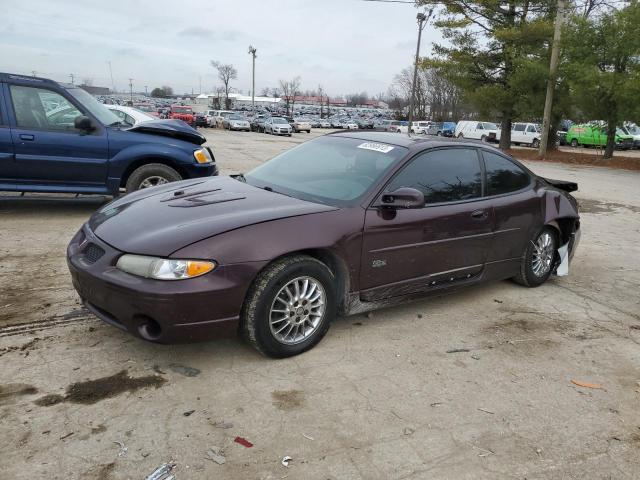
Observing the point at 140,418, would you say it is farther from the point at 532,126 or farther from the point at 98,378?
the point at 532,126

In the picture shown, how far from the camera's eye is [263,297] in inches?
127

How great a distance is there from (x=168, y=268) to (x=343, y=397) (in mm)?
1278

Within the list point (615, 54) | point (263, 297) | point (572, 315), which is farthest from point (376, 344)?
point (615, 54)

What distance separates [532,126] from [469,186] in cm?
3486

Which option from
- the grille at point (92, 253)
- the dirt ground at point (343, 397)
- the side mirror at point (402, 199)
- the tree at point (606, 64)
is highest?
the tree at point (606, 64)

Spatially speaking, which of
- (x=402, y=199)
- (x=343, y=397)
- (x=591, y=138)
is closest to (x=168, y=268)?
(x=343, y=397)

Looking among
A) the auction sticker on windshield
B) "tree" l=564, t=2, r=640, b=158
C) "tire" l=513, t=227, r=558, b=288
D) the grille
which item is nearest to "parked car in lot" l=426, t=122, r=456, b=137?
"tree" l=564, t=2, r=640, b=158

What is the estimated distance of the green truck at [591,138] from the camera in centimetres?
3394

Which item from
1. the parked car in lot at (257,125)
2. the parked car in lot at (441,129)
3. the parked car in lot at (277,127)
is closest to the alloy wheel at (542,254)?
the parked car in lot at (277,127)

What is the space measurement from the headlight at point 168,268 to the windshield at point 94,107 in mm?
4710

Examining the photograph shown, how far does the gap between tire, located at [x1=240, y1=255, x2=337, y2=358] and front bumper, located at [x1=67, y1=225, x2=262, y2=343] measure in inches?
3.4

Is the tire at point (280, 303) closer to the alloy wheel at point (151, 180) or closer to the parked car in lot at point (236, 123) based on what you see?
the alloy wheel at point (151, 180)

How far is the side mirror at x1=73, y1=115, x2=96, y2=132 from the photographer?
6.77 metres

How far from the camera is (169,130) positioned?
749 cm
